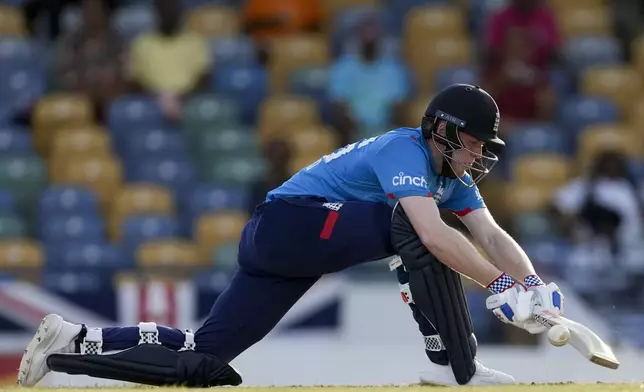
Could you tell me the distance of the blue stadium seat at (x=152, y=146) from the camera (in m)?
12.4

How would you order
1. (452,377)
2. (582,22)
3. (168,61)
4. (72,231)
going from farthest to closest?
→ (582,22) < (168,61) < (72,231) < (452,377)

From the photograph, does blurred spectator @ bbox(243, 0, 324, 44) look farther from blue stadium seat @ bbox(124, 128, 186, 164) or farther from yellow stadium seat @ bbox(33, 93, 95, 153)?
yellow stadium seat @ bbox(33, 93, 95, 153)

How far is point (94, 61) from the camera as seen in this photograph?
13.1m

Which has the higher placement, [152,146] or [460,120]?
[460,120]

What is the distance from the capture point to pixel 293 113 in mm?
12922

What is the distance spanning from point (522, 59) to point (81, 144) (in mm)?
4112

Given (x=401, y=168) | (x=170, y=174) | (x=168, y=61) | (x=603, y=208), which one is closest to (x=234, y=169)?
(x=170, y=174)

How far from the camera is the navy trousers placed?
664 centimetres

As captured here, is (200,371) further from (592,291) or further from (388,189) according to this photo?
(592,291)

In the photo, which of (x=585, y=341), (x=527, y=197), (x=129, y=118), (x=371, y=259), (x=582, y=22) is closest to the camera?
(x=585, y=341)

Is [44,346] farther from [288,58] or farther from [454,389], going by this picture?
[288,58]

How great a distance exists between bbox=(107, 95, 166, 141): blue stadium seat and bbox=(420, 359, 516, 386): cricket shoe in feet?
20.8

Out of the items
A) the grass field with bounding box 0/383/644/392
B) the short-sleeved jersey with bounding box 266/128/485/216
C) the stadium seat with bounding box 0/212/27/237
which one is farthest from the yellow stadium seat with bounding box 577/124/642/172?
the grass field with bounding box 0/383/644/392

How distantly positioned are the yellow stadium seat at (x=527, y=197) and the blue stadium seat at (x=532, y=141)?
474 millimetres
